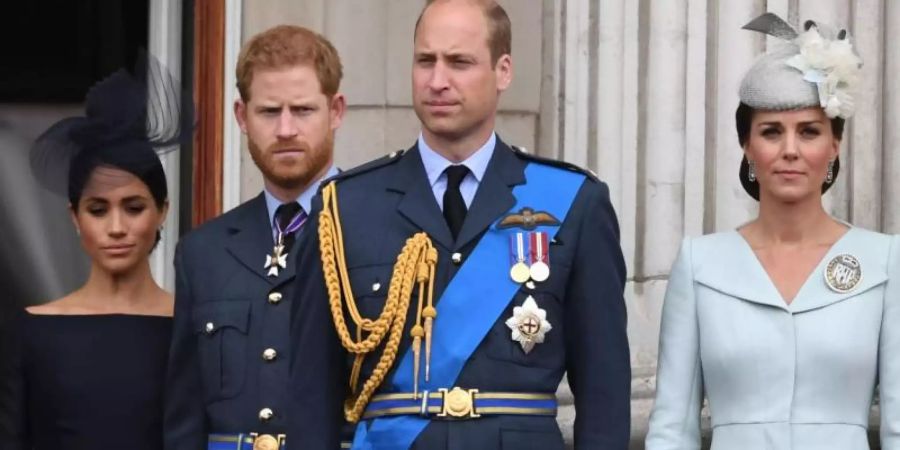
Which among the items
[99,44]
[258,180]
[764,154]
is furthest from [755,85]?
[99,44]

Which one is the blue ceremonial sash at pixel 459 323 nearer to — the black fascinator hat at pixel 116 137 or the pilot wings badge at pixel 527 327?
the pilot wings badge at pixel 527 327

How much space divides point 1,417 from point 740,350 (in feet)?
6.01

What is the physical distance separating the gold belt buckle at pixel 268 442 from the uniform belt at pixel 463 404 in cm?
61

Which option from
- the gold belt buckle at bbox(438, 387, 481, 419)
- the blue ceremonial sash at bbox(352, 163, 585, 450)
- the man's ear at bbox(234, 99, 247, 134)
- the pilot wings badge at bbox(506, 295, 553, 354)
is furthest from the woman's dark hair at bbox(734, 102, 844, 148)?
the man's ear at bbox(234, 99, 247, 134)

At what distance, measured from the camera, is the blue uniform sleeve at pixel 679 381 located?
6.35 meters

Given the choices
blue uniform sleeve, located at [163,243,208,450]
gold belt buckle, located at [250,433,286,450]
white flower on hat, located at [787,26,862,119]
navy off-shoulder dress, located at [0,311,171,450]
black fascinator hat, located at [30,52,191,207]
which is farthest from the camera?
black fascinator hat, located at [30,52,191,207]

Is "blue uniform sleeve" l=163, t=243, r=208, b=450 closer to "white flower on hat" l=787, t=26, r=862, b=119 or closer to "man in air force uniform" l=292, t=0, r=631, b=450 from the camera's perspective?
"man in air force uniform" l=292, t=0, r=631, b=450

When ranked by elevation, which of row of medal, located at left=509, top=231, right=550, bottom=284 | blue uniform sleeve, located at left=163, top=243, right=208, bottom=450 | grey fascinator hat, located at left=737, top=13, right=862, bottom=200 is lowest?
blue uniform sleeve, located at left=163, top=243, right=208, bottom=450

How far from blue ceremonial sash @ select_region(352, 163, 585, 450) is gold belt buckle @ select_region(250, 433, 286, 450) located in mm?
533

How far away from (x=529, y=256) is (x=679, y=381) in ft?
1.53

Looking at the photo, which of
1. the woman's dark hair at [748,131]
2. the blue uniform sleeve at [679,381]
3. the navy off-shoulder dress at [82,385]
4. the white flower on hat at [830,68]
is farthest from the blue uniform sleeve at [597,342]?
the navy off-shoulder dress at [82,385]

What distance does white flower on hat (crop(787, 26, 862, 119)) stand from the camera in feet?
20.8

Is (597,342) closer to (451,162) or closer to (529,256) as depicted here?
(529,256)

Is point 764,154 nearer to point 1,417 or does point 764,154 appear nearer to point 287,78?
point 287,78
